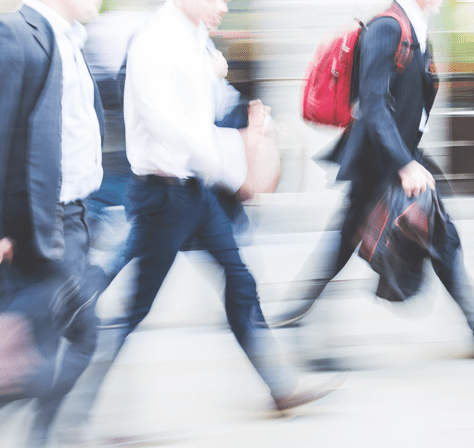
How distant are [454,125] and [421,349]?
3617 millimetres

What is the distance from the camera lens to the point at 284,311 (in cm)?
331

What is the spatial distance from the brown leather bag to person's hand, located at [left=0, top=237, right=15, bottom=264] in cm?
15

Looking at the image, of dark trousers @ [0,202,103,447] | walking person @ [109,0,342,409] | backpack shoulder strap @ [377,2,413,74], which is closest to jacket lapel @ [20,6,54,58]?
walking person @ [109,0,342,409]

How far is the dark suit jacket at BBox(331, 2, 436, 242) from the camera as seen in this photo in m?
2.45

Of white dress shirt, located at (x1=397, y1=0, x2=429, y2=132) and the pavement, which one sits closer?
the pavement

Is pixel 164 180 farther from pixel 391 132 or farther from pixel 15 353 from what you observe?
pixel 391 132

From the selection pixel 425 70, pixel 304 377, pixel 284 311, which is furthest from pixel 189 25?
pixel 284 311

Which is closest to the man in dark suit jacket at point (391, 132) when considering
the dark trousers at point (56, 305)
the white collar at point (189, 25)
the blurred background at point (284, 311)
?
the blurred background at point (284, 311)

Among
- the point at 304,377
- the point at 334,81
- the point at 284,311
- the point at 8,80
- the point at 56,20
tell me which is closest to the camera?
the point at 8,80

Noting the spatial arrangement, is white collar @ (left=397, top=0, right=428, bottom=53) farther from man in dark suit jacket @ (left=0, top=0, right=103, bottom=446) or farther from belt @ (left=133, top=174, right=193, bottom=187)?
man in dark suit jacket @ (left=0, top=0, right=103, bottom=446)

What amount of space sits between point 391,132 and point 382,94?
14 cm

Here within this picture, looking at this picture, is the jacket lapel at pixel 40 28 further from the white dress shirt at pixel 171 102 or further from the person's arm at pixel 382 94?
the person's arm at pixel 382 94

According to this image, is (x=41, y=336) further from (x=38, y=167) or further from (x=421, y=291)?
(x=421, y=291)

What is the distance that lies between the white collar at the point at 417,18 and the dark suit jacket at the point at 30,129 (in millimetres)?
1368
